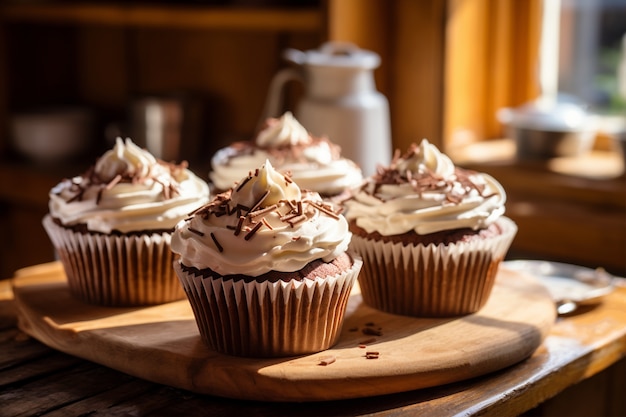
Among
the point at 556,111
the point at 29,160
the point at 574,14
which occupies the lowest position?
the point at 29,160

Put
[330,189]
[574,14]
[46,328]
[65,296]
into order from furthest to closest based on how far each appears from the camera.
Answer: [574,14]
[330,189]
[65,296]
[46,328]

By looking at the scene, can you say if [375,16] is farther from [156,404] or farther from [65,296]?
[156,404]

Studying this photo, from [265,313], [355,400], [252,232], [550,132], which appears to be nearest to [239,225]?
[252,232]

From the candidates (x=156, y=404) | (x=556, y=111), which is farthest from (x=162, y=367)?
(x=556, y=111)

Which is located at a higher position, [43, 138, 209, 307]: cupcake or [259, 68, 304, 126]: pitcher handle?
[259, 68, 304, 126]: pitcher handle

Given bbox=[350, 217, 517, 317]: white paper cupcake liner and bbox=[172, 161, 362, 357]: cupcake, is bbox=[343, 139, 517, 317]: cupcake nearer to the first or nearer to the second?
bbox=[350, 217, 517, 317]: white paper cupcake liner

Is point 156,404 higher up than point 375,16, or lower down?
lower down

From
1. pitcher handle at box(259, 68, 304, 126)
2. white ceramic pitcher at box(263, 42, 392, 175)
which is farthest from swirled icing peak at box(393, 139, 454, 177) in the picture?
pitcher handle at box(259, 68, 304, 126)
